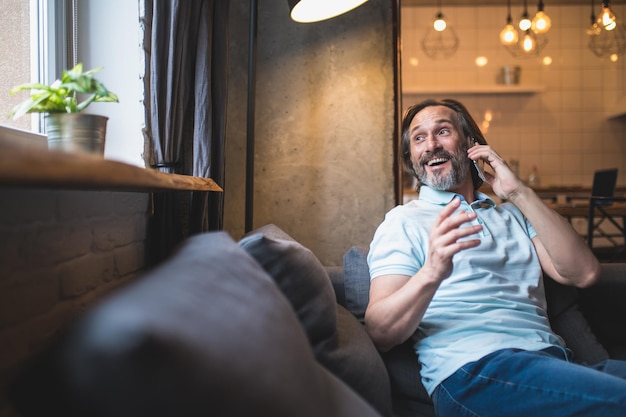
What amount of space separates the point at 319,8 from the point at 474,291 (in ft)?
4.33

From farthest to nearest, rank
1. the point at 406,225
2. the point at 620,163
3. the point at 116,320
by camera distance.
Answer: the point at 620,163 < the point at 406,225 < the point at 116,320

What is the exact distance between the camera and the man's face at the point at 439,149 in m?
1.84

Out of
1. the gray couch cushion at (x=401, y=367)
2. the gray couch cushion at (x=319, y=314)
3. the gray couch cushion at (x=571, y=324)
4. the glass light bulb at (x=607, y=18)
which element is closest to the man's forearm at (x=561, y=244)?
the gray couch cushion at (x=571, y=324)

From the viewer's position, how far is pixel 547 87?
21.5 ft

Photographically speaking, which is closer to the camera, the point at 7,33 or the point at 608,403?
the point at 608,403

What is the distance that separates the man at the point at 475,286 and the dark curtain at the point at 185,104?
0.66m

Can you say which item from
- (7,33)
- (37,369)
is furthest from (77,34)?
(37,369)

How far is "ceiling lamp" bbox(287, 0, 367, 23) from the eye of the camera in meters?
2.17

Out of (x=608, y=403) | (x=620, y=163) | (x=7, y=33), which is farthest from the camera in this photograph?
(x=620, y=163)

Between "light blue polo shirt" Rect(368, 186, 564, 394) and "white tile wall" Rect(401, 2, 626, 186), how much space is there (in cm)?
508

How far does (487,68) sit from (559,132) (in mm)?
1155

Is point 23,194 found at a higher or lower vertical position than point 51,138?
lower

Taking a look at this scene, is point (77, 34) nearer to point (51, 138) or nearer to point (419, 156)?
point (51, 138)

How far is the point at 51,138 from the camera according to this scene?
119 centimetres
